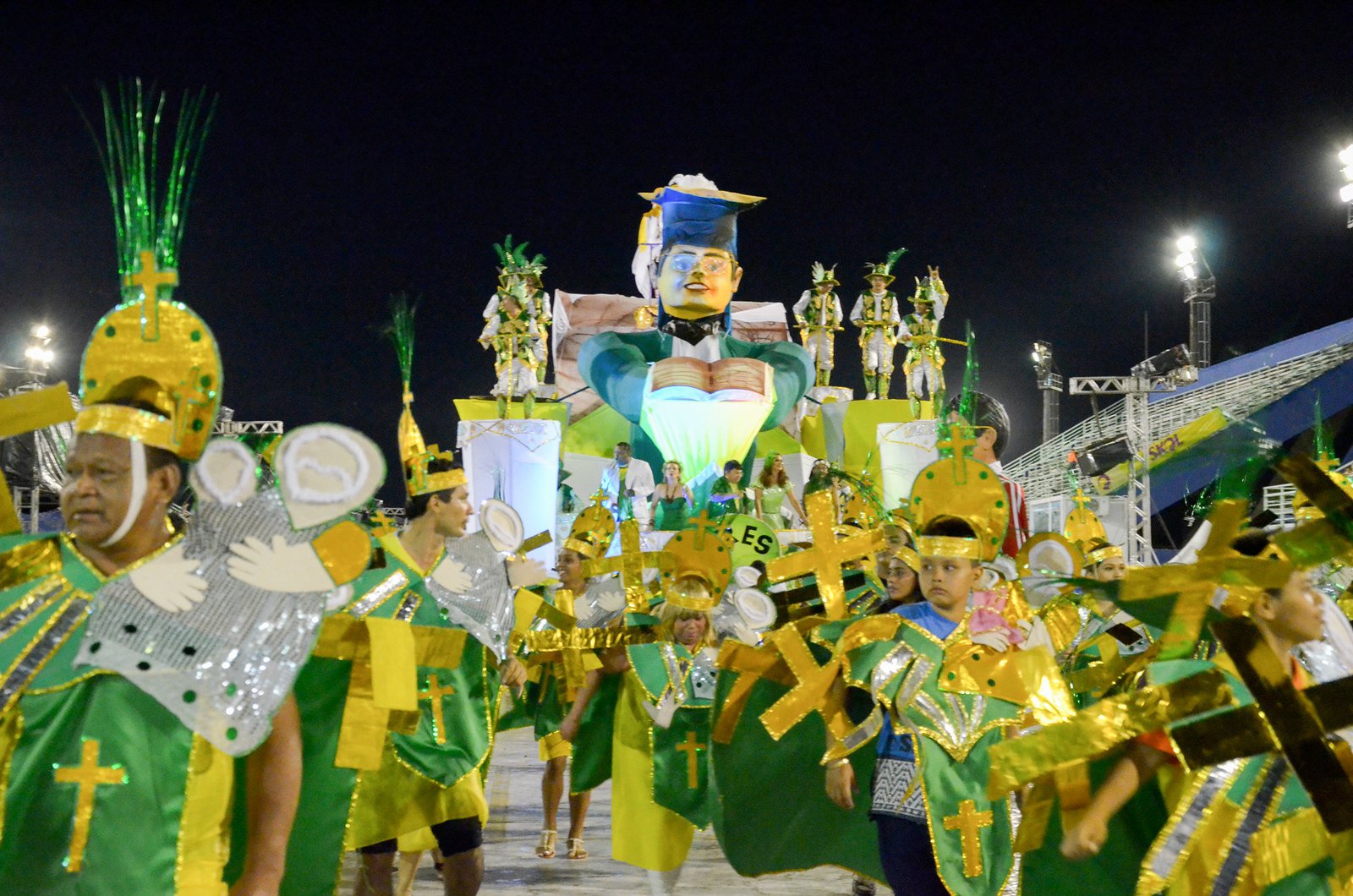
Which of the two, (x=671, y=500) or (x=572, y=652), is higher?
(x=671, y=500)

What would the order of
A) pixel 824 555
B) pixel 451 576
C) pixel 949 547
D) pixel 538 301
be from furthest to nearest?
pixel 538 301
pixel 824 555
pixel 451 576
pixel 949 547

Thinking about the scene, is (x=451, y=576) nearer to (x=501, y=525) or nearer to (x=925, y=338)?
(x=501, y=525)

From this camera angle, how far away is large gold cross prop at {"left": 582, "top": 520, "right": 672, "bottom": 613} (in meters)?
6.75

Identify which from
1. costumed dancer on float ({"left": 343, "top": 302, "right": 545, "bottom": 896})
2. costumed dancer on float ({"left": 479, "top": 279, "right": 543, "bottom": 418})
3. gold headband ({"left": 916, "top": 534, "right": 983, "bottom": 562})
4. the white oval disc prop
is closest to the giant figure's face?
costumed dancer on float ({"left": 479, "top": 279, "right": 543, "bottom": 418})

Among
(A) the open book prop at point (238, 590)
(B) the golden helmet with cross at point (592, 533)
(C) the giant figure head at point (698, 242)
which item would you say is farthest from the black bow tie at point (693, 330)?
(A) the open book prop at point (238, 590)

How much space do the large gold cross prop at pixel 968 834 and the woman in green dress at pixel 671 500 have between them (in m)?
12.4

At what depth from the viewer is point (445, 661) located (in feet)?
13.6

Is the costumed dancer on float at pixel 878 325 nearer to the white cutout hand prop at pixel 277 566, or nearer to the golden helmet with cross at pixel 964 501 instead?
the golden helmet with cross at pixel 964 501

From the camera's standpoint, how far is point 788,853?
5449 millimetres

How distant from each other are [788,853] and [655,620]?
1619 mm

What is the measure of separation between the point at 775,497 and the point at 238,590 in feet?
51.1

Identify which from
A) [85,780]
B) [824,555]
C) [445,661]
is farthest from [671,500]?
[85,780]

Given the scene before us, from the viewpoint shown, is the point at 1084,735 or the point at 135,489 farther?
the point at 1084,735

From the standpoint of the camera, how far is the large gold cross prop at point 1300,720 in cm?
248
